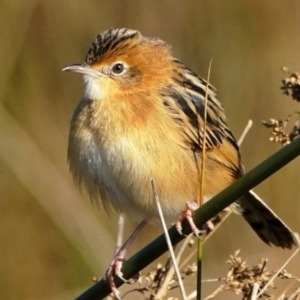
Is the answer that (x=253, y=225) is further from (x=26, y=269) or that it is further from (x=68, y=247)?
(x=26, y=269)

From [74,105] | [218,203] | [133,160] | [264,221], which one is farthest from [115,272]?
[74,105]

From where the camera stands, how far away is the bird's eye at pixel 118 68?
494 cm

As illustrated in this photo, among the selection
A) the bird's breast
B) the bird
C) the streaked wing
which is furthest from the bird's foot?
the streaked wing

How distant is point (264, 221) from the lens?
5273 millimetres

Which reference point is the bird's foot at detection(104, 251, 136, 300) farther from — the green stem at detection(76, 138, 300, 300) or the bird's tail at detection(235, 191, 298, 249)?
the bird's tail at detection(235, 191, 298, 249)

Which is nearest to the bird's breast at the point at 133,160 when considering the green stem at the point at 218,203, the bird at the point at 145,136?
the bird at the point at 145,136

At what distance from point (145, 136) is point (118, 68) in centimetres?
61

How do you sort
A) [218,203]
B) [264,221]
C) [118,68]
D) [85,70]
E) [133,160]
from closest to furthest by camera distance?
[218,203] < [133,160] < [85,70] < [118,68] < [264,221]

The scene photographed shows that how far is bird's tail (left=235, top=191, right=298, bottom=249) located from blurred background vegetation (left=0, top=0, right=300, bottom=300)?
1.78 metres

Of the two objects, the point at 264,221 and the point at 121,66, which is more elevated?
the point at 121,66

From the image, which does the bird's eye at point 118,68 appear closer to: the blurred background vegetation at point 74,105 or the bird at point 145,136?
the bird at point 145,136

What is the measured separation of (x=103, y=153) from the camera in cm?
457

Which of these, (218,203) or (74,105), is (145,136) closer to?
(218,203)

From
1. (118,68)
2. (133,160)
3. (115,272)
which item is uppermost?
(118,68)
